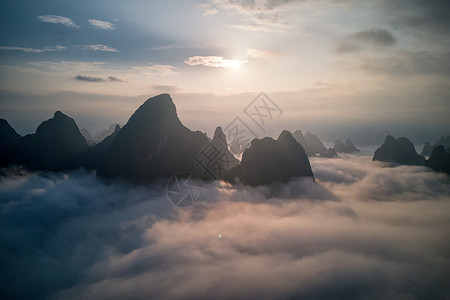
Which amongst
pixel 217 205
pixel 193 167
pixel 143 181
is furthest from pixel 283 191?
pixel 143 181

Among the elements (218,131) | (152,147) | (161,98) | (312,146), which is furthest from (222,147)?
(312,146)

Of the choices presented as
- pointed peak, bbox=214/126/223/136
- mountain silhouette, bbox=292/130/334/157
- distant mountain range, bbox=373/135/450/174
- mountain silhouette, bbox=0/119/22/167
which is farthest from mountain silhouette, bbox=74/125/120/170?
distant mountain range, bbox=373/135/450/174

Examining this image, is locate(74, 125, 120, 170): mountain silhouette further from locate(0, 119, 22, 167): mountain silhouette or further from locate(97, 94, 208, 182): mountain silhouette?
locate(0, 119, 22, 167): mountain silhouette

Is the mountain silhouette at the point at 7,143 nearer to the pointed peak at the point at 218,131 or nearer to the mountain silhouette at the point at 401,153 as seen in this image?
the pointed peak at the point at 218,131

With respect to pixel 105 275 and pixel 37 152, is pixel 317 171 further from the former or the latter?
pixel 37 152

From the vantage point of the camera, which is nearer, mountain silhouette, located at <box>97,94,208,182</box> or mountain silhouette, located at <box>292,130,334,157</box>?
mountain silhouette, located at <box>97,94,208,182</box>

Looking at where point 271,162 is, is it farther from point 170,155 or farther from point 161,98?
point 161,98
